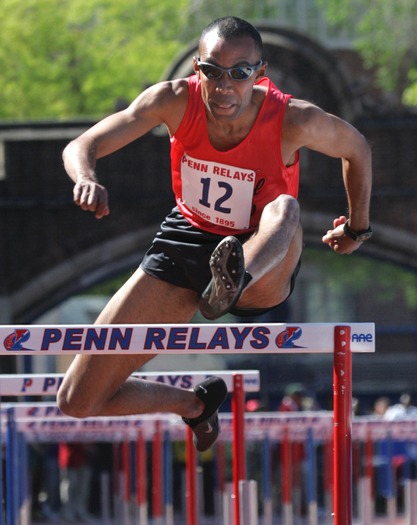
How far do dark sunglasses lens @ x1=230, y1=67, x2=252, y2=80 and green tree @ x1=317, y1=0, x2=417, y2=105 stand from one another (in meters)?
24.8

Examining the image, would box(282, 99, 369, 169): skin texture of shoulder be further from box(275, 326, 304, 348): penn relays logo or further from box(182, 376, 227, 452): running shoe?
box(182, 376, 227, 452): running shoe

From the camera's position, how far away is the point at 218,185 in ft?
20.5

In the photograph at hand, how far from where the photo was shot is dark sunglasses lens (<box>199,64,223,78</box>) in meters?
6.07

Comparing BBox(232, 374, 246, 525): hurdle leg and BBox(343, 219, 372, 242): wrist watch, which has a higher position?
BBox(343, 219, 372, 242): wrist watch

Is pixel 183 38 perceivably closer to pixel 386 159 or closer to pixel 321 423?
pixel 386 159

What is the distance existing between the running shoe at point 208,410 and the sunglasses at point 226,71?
1.73 meters

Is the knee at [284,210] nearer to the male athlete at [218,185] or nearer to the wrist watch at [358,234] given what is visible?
the male athlete at [218,185]

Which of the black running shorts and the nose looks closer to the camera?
the nose

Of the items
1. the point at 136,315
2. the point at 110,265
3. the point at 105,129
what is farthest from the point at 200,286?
the point at 110,265

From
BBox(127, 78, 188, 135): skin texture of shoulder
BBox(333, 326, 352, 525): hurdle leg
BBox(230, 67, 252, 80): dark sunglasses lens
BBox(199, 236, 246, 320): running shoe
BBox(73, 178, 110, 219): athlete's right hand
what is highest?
BBox(230, 67, 252, 80): dark sunglasses lens

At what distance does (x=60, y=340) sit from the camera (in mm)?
5664

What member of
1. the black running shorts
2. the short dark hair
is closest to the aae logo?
the black running shorts

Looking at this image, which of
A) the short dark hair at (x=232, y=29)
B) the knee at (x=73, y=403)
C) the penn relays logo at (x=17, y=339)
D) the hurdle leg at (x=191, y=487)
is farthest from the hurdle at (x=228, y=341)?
the hurdle leg at (x=191, y=487)

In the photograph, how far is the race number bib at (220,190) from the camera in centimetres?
623
